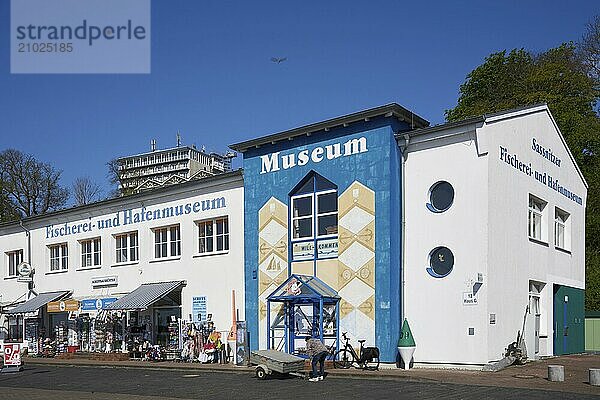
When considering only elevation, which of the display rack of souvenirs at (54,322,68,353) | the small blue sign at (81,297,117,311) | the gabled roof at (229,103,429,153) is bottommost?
the display rack of souvenirs at (54,322,68,353)

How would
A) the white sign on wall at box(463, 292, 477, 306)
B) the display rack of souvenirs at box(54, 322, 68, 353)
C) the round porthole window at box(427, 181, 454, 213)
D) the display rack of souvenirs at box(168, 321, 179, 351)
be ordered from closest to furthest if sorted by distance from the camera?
the white sign on wall at box(463, 292, 477, 306) → the round porthole window at box(427, 181, 454, 213) → the display rack of souvenirs at box(168, 321, 179, 351) → the display rack of souvenirs at box(54, 322, 68, 353)

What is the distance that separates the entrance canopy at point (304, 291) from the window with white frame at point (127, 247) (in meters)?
9.64

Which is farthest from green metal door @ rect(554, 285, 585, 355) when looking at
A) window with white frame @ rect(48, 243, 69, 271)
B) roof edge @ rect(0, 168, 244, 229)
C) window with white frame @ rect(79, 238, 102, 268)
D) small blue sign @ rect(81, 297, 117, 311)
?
Answer: window with white frame @ rect(48, 243, 69, 271)

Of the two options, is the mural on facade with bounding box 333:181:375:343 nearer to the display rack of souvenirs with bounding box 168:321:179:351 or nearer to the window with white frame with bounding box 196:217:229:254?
the window with white frame with bounding box 196:217:229:254

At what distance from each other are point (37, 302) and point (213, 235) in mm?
11647

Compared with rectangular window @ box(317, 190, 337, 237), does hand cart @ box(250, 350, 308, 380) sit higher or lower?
lower

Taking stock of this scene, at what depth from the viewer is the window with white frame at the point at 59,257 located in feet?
116

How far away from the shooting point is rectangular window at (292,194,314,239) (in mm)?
24609

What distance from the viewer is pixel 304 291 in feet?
76.8

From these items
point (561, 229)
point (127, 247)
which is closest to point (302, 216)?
point (561, 229)

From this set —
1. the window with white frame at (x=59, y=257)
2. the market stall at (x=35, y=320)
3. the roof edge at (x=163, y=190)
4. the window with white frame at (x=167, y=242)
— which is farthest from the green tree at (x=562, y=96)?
the market stall at (x=35, y=320)

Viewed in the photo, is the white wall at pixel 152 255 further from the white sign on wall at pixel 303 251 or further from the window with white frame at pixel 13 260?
the white sign on wall at pixel 303 251

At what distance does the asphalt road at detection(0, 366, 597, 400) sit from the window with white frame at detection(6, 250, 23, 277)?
16.6 m

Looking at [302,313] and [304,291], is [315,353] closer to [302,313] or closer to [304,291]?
[304,291]
